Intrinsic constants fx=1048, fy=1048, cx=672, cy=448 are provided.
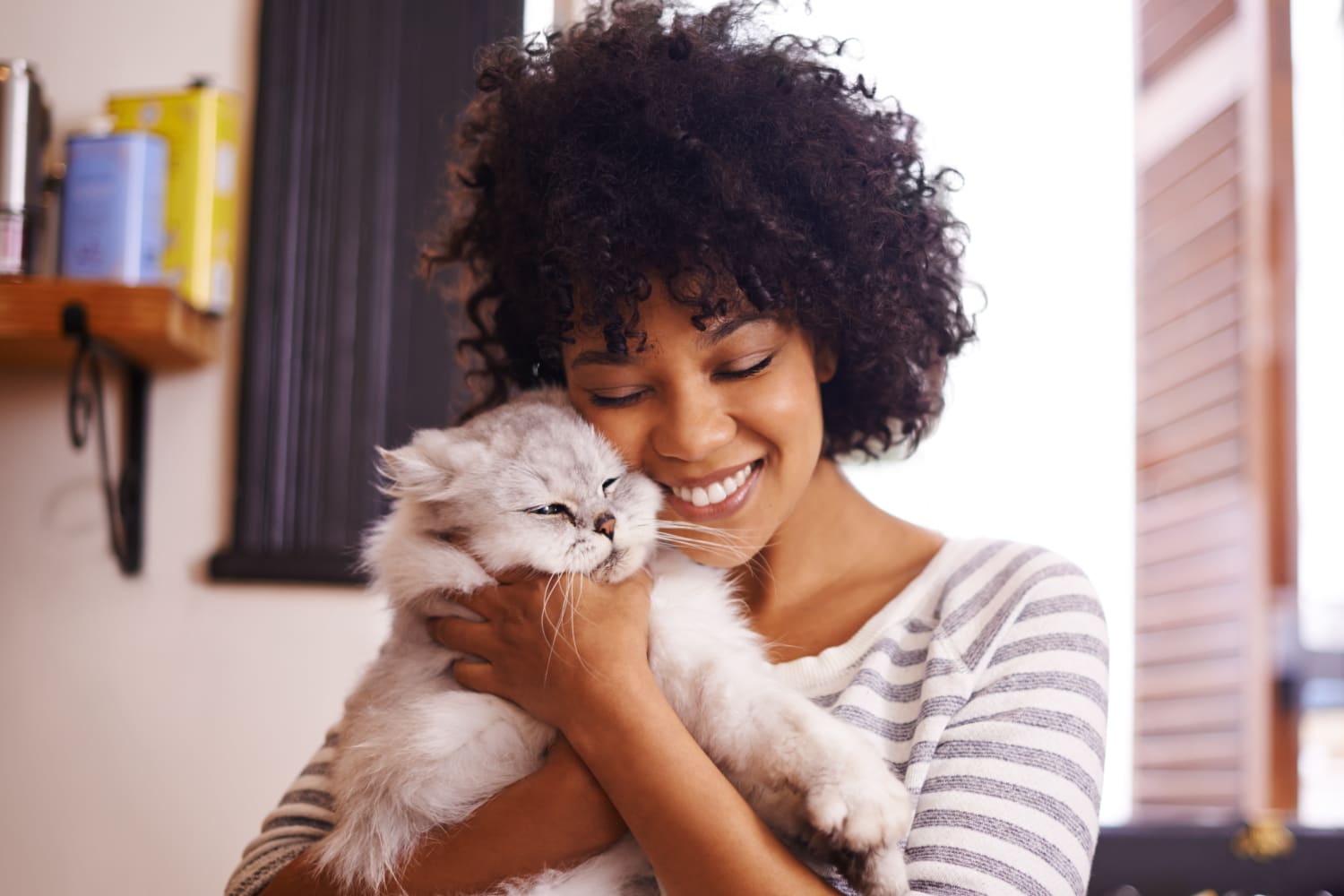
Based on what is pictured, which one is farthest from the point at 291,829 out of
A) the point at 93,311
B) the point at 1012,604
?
the point at 93,311

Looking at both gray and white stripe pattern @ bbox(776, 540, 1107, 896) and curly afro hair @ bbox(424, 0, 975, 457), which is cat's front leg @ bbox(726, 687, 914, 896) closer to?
gray and white stripe pattern @ bbox(776, 540, 1107, 896)

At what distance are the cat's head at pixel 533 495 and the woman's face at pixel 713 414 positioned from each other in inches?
1.9

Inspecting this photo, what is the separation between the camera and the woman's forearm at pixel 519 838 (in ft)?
3.50

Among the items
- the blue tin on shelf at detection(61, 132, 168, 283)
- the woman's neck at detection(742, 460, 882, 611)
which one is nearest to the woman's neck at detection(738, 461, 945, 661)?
the woman's neck at detection(742, 460, 882, 611)

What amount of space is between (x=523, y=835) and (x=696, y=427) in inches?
18.4

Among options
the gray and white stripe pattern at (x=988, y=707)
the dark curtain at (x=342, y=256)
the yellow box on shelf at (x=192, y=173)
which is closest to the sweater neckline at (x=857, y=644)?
the gray and white stripe pattern at (x=988, y=707)

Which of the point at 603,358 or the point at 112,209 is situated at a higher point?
the point at 112,209

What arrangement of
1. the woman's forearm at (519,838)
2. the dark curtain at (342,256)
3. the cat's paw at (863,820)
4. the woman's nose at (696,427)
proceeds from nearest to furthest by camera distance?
the cat's paw at (863,820)
the woman's forearm at (519,838)
the woman's nose at (696,427)
the dark curtain at (342,256)

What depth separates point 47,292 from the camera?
1.83 meters

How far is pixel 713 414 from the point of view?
3.90ft

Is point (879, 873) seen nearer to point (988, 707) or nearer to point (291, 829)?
point (988, 707)

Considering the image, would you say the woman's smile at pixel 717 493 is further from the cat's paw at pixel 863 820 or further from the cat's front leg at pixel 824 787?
the cat's paw at pixel 863 820

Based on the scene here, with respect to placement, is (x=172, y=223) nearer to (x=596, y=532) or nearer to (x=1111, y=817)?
(x=596, y=532)

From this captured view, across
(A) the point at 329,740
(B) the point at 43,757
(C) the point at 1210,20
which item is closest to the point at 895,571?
(A) the point at 329,740
